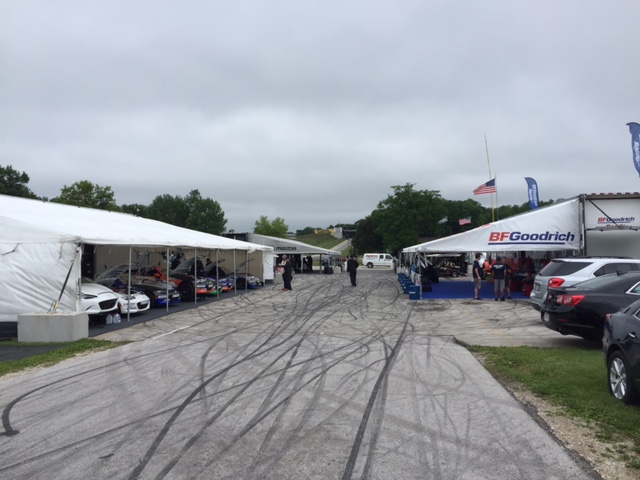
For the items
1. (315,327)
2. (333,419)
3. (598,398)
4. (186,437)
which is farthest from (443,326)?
(186,437)

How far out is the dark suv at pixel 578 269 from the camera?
13.6 m

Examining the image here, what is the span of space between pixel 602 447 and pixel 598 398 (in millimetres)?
1717

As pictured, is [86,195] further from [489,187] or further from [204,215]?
[489,187]

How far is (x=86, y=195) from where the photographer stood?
189 ft

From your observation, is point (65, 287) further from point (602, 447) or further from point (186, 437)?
point (602, 447)

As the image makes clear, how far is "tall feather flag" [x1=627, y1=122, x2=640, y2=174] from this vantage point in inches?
809

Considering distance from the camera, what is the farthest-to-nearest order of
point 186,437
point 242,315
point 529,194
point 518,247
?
1. point 529,194
2. point 518,247
3. point 242,315
4. point 186,437

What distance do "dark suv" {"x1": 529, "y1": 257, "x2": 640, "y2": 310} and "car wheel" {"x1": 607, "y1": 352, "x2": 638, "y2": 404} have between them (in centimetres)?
710

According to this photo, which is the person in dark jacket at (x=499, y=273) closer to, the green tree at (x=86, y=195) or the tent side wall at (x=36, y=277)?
the tent side wall at (x=36, y=277)

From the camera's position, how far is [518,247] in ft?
67.3

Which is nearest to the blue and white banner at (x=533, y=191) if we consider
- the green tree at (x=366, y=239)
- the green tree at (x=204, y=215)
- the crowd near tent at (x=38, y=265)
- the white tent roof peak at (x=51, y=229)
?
the white tent roof peak at (x=51, y=229)

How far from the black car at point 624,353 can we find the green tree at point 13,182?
59167 mm

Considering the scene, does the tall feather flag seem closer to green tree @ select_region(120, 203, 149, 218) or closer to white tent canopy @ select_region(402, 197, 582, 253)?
white tent canopy @ select_region(402, 197, 582, 253)

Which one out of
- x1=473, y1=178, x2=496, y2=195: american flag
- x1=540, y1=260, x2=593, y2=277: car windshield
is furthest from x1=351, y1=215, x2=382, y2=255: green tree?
x1=540, y1=260, x2=593, y2=277: car windshield
